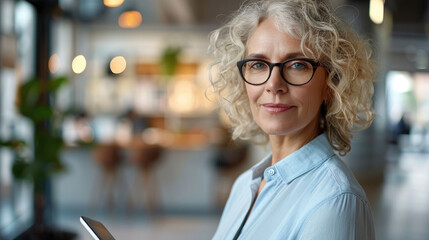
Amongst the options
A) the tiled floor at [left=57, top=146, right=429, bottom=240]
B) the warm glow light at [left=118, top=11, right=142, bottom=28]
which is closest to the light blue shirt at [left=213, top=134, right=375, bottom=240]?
the tiled floor at [left=57, top=146, right=429, bottom=240]

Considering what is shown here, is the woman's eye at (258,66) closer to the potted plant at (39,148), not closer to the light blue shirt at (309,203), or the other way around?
the light blue shirt at (309,203)

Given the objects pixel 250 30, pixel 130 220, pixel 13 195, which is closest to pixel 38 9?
pixel 13 195

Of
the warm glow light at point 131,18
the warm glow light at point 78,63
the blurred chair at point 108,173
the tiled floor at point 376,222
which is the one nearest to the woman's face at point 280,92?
the tiled floor at point 376,222

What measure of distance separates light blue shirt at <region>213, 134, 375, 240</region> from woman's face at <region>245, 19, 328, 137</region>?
0.09 meters

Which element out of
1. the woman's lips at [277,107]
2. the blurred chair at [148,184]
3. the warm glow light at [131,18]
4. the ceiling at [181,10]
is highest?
the ceiling at [181,10]

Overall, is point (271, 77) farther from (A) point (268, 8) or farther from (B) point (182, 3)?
(B) point (182, 3)

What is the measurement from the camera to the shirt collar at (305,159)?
4.06 ft

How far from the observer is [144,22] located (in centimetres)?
993

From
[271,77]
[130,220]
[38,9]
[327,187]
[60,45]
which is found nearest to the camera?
[327,187]

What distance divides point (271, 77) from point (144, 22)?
29.7 feet

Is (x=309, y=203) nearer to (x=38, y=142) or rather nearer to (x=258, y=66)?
(x=258, y=66)

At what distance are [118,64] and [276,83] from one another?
9.59 metres

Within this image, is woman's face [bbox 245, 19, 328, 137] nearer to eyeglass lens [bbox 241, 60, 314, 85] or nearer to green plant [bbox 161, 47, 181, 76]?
eyeglass lens [bbox 241, 60, 314, 85]

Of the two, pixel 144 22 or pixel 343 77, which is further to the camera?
pixel 144 22
